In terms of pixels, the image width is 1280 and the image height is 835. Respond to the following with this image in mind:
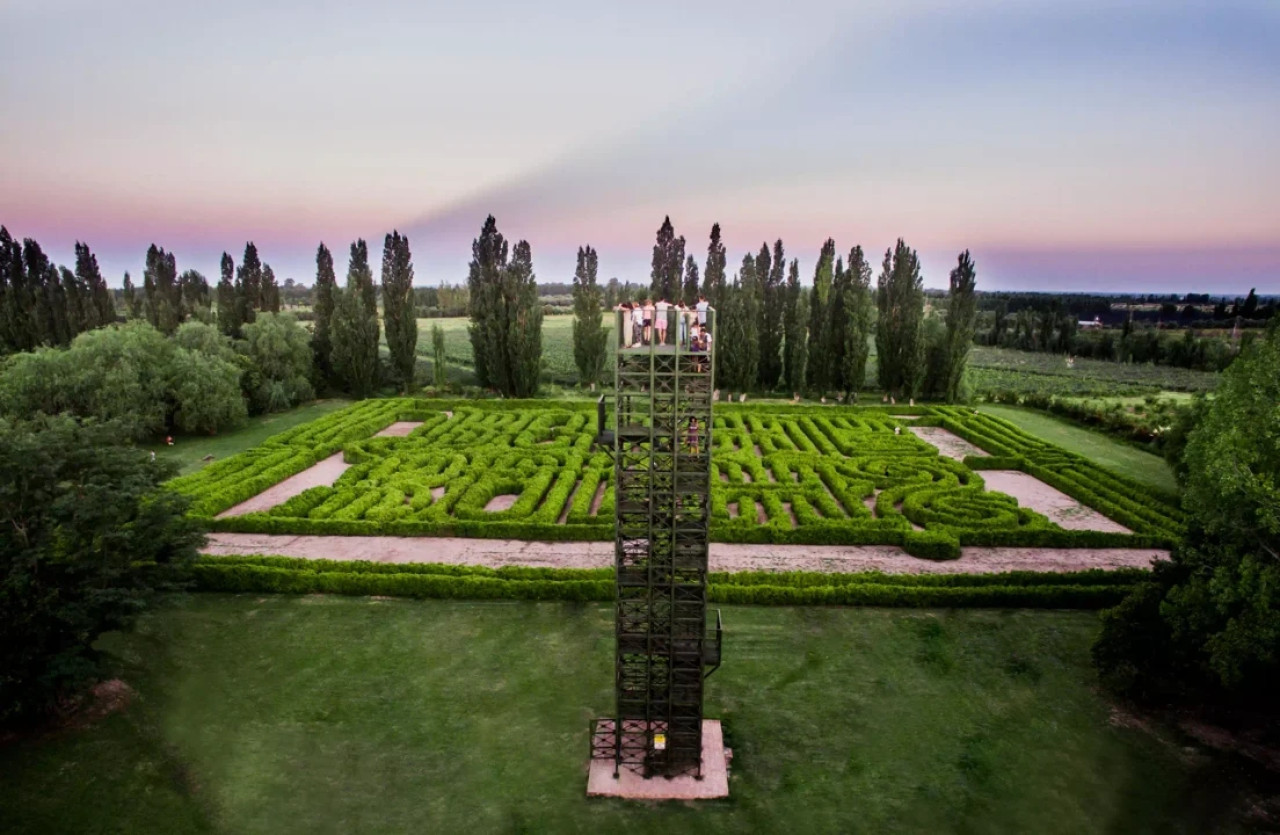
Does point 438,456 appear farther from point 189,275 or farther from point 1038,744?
point 189,275

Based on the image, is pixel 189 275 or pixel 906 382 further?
pixel 189 275

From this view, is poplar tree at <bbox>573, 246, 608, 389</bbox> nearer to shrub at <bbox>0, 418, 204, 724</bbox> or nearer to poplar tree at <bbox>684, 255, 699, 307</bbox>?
poplar tree at <bbox>684, 255, 699, 307</bbox>

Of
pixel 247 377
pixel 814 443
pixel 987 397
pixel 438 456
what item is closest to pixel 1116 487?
pixel 814 443

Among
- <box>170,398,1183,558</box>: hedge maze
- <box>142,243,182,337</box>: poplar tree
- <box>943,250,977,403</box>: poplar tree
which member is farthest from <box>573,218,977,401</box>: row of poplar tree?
<box>142,243,182,337</box>: poplar tree

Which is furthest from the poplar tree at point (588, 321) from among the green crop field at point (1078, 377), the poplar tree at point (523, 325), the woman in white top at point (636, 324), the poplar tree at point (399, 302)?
the woman in white top at point (636, 324)

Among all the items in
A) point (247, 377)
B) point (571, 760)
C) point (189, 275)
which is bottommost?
point (571, 760)

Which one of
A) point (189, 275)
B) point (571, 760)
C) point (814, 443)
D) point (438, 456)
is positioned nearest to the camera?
point (571, 760)

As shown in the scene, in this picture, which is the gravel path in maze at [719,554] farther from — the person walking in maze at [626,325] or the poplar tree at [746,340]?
the poplar tree at [746,340]
